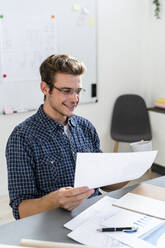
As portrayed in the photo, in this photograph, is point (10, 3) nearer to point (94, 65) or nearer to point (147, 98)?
point (94, 65)

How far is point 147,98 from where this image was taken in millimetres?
3910

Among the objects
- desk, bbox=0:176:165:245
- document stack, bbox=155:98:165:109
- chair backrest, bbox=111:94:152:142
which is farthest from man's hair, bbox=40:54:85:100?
document stack, bbox=155:98:165:109

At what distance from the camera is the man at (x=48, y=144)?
4.72 ft

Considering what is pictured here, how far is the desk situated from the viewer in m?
1.11

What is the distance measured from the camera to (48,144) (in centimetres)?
155

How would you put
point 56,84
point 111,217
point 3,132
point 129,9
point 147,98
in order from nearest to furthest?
point 111,217
point 56,84
point 3,132
point 129,9
point 147,98

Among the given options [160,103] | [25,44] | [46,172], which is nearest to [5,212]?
[25,44]

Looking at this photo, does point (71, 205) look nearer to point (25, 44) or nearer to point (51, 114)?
point (51, 114)

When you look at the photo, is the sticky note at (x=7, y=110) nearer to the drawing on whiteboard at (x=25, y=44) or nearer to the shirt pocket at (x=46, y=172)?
the drawing on whiteboard at (x=25, y=44)

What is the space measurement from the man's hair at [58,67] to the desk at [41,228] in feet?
1.88

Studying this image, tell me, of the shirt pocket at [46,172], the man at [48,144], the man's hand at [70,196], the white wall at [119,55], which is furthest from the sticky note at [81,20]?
the man's hand at [70,196]

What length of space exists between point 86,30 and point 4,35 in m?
0.84

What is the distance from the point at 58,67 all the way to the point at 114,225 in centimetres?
72

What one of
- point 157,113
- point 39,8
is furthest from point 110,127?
point 39,8
